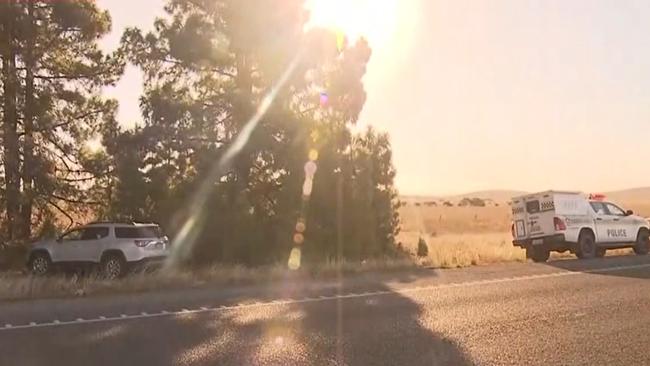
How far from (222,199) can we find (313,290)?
32.2ft

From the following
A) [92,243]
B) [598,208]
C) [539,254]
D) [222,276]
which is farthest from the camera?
[598,208]

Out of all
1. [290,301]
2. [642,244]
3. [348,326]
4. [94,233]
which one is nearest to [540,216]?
[642,244]

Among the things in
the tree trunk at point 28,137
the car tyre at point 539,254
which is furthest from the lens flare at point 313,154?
the tree trunk at point 28,137

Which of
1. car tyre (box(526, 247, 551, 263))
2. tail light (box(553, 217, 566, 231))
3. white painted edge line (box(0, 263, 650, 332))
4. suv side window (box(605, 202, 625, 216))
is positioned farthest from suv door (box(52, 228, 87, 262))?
suv side window (box(605, 202, 625, 216))

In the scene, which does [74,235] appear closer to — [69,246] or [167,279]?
[69,246]

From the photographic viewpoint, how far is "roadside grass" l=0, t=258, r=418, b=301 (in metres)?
16.2

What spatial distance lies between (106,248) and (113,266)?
0.55 m

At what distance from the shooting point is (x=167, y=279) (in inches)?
717

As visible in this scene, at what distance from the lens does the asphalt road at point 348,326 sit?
8.45 m

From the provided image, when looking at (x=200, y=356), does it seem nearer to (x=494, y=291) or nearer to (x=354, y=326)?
(x=354, y=326)

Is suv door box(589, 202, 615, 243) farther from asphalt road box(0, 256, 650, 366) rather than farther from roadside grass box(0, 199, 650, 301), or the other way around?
asphalt road box(0, 256, 650, 366)

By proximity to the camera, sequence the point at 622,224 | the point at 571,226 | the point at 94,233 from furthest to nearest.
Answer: the point at 622,224 → the point at 571,226 → the point at 94,233

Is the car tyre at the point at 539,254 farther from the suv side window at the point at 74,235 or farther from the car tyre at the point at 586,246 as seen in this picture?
the suv side window at the point at 74,235

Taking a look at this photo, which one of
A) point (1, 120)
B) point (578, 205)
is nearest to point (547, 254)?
point (578, 205)
